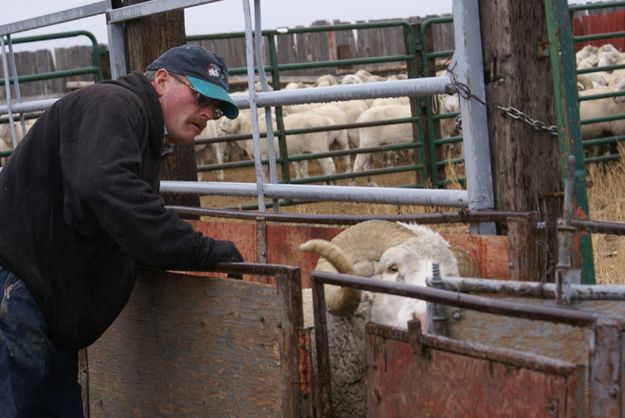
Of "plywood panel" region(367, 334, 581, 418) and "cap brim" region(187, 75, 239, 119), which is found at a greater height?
"cap brim" region(187, 75, 239, 119)

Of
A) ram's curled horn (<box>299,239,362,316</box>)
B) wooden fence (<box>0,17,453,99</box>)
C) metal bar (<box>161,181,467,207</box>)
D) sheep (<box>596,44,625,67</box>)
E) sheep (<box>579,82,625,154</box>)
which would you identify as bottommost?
ram's curled horn (<box>299,239,362,316</box>)

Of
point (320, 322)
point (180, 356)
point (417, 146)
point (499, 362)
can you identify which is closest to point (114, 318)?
point (180, 356)

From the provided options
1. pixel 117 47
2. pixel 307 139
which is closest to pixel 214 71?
pixel 117 47

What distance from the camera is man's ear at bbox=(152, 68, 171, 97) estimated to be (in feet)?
13.0

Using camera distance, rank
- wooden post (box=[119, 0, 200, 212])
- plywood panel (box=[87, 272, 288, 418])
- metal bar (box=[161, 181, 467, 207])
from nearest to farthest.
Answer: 1. plywood panel (box=[87, 272, 288, 418])
2. metal bar (box=[161, 181, 467, 207])
3. wooden post (box=[119, 0, 200, 212])

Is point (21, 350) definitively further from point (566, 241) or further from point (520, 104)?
point (520, 104)

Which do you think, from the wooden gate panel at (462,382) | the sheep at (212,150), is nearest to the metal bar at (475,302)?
the wooden gate panel at (462,382)

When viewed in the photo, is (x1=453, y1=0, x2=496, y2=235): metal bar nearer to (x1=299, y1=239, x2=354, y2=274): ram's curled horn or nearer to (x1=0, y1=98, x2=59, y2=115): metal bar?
(x1=299, y1=239, x2=354, y2=274): ram's curled horn

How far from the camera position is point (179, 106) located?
3.97m

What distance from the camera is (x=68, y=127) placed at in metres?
3.71

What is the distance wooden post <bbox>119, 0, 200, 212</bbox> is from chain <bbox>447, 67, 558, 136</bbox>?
2.76m

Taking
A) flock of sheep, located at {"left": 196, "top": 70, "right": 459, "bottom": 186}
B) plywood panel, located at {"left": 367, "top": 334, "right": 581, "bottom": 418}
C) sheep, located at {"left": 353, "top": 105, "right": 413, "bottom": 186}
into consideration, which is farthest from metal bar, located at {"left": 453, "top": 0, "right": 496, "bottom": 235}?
sheep, located at {"left": 353, "top": 105, "right": 413, "bottom": 186}

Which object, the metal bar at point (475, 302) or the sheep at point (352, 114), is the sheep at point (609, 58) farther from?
the metal bar at point (475, 302)

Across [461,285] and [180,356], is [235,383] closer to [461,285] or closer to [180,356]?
[180,356]
